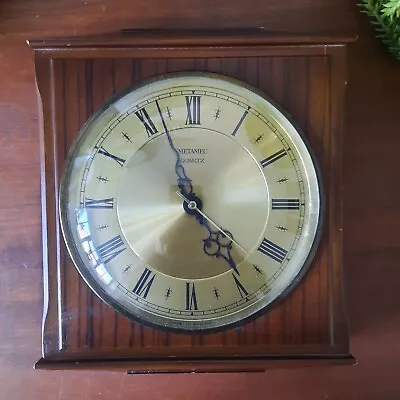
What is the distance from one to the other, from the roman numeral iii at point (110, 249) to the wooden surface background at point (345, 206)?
0.40 ft

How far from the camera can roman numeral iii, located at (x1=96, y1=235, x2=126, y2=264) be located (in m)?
0.76

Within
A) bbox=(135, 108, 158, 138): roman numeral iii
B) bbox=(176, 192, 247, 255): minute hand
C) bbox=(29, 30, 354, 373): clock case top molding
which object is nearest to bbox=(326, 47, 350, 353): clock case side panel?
bbox=(29, 30, 354, 373): clock case top molding

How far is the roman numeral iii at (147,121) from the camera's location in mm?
762

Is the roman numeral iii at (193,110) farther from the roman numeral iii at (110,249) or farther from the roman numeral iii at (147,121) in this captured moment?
the roman numeral iii at (110,249)

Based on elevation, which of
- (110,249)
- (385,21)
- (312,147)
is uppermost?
(385,21)

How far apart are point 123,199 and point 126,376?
0.84 ft

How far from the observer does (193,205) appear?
0.76 meters

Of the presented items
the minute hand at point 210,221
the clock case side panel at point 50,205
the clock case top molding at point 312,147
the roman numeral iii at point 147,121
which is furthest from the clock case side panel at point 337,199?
the clock case side panel at point 50,205

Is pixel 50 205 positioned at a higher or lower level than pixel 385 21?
lower

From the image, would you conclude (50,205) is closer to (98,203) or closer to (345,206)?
(98,203)

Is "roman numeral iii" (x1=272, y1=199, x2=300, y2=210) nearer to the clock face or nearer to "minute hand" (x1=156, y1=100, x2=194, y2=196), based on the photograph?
the clock face

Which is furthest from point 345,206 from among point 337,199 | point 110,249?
point 110,249

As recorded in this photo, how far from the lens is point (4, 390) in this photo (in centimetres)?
85

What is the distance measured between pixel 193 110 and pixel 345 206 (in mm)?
250
